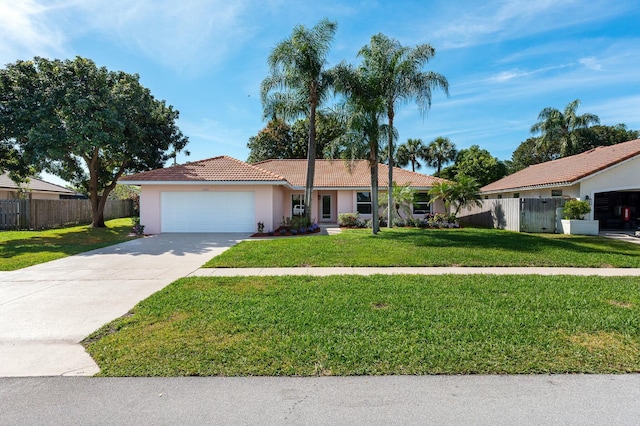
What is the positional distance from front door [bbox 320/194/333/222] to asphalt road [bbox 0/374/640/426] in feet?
65.1

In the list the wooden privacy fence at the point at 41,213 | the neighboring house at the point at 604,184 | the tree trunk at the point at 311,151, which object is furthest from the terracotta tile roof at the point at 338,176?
the wooden privacy fence at the point at 41,213

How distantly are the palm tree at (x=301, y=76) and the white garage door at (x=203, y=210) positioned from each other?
3596 millimetres

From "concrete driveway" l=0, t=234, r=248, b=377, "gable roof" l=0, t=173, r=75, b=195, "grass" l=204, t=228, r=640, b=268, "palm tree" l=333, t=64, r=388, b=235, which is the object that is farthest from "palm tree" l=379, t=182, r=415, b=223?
"gable roof" l=0, t=173, r=75, b=195

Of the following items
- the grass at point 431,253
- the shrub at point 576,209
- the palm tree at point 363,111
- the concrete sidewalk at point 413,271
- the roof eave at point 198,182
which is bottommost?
the concrete sidewalk at point 413,271

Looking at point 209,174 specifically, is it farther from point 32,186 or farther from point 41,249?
point 32,186

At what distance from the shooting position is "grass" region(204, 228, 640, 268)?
868 centimetres

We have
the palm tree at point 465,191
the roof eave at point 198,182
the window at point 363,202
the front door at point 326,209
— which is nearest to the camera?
the roof eave at point 198,182

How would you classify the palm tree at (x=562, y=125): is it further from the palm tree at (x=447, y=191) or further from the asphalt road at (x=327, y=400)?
the asphalt road at (x=327, y=400)

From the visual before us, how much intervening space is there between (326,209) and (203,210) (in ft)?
29.7

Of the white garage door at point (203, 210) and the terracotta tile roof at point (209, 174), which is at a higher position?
the terracotta tile roof at point (209, 174)

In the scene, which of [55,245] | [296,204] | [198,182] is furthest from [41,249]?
[296,204]

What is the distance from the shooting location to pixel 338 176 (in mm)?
23469

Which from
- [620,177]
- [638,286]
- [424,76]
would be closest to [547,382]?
[638,286]

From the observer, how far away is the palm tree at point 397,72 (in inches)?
580
